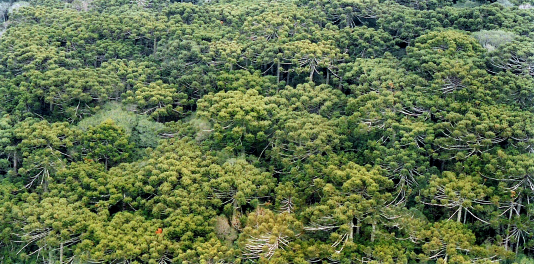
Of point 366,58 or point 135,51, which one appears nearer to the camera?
point 366,58

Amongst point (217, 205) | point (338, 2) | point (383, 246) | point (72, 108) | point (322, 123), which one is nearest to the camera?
point (383, 246)

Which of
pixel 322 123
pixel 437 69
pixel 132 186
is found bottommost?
pixel 132 186

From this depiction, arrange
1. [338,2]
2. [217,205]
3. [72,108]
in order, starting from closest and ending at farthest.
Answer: [217,205], [72,108], [338,2]

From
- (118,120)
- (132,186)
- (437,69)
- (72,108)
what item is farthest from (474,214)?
(72,108)

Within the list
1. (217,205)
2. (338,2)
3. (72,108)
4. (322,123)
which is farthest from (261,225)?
(338,2)

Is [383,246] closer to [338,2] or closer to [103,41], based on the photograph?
[338,2]

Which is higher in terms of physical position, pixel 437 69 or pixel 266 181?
pixel 437 69
